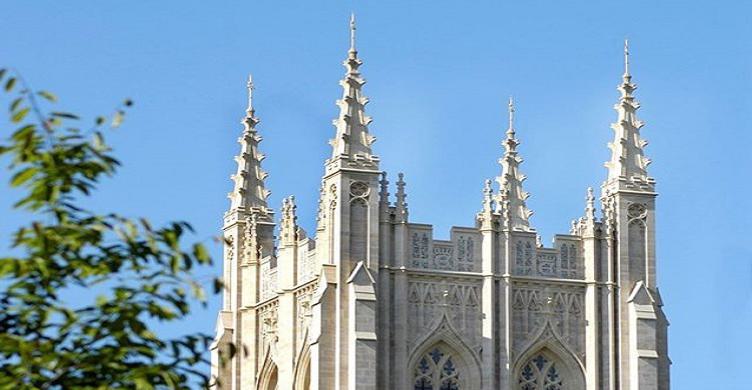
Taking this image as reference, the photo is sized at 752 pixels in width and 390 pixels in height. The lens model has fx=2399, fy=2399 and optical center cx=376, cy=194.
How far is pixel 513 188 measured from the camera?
68.4 meters

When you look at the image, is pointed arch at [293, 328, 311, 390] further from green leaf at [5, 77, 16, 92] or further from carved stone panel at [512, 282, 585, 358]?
green leaf at [5, 77, 16, 92]

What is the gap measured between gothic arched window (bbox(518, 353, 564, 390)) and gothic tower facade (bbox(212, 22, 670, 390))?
0.03 meters

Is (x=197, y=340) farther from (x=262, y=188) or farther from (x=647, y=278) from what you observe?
(x=262, y=188)

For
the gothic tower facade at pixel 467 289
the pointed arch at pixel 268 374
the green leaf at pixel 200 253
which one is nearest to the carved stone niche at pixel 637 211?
the gothic tower facade at pixel 467 289

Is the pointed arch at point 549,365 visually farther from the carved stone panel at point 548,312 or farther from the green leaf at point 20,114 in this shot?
the green leaf at point 20,114

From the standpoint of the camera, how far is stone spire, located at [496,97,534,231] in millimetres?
67938

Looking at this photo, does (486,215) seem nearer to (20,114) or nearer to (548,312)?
(548,312)

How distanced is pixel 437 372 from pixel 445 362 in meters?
0.46

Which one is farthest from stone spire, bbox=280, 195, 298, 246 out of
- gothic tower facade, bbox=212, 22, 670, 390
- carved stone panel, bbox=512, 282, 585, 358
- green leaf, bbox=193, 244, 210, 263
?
green leaf, bbox=193, 244, 210, 263

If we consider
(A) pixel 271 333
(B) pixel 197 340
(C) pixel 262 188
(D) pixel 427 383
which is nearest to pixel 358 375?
(D) pixel 427 383

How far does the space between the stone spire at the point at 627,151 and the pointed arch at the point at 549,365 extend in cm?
483

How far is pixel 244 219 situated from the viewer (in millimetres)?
73750

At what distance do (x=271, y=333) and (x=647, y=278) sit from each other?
440 inches

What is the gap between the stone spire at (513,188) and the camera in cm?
6794
